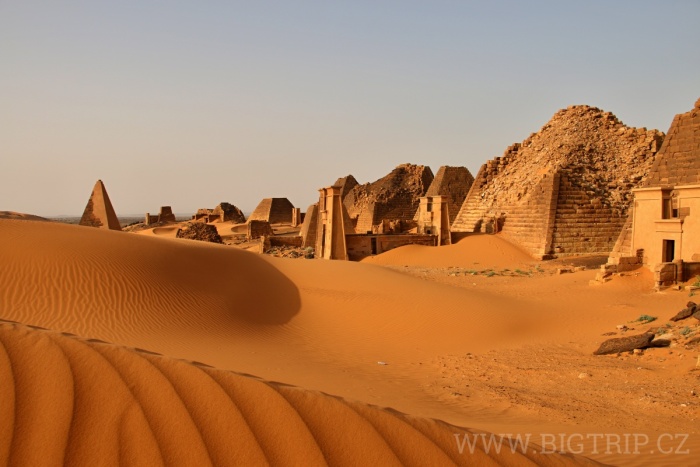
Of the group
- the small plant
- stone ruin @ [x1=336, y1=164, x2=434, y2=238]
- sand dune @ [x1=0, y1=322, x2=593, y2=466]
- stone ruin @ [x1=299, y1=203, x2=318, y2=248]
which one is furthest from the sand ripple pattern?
stone ruin @ [x1=336, y1=164, x2=434, y2=238]

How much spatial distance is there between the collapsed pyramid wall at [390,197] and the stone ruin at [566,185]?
8550 millimetres

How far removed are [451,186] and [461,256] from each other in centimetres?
1656

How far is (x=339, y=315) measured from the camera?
12.0 m

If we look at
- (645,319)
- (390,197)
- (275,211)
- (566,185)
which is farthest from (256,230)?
(645,319)

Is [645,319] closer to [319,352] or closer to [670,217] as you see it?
[670,217]

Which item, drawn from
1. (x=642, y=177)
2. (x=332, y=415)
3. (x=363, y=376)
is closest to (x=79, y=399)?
(x=332, y=415)

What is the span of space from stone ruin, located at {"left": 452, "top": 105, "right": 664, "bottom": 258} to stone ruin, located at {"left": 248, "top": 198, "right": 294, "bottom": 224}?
881 inches

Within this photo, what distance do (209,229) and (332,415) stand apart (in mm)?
28257

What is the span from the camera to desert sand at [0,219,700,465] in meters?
2.71

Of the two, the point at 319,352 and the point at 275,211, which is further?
the point at 275,211

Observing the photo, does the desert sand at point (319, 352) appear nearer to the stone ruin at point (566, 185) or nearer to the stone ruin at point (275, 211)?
the stone ruin at point (566, 185)

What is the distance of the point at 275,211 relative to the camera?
5169 cm

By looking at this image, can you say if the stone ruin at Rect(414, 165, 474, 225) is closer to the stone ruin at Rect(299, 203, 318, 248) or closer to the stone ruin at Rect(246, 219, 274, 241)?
the stone ruin at Rect(246, 219, 274, 241)

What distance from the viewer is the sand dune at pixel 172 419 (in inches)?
93.9
